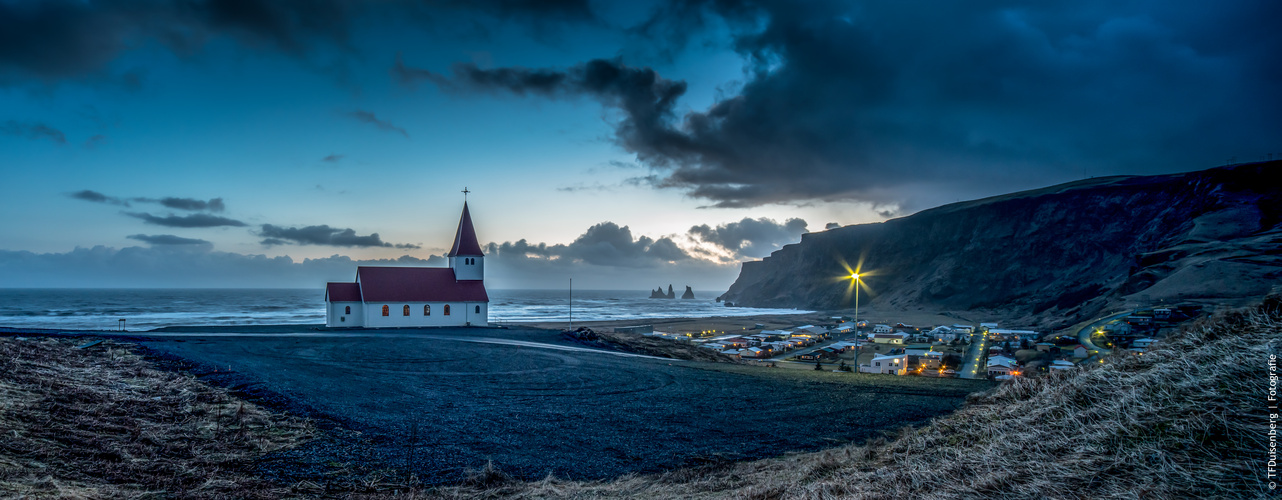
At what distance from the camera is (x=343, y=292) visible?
34.9 metres

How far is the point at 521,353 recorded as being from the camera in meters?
22.6

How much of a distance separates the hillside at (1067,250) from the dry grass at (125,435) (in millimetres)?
50193

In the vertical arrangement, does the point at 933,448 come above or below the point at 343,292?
below

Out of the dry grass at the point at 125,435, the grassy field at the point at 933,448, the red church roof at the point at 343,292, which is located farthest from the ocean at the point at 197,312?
the grassy field at the point at 933,448

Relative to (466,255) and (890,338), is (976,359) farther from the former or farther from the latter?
(466,255)

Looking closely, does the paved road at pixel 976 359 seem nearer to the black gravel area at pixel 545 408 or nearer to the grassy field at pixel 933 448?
the black gravel area at pixel 545 408

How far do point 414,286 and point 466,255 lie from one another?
168 inches

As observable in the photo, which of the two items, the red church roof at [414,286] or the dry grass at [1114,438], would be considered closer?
the dry grass at [1114,438]

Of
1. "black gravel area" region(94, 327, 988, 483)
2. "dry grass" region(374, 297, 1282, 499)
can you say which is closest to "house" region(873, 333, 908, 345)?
"black gravel area" region(94, 327, 988, 483)

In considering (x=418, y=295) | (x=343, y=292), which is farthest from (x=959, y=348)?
(x=343, y=292)

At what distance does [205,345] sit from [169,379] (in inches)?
475

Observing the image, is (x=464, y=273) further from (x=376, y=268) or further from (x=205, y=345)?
(x=205, y=345)

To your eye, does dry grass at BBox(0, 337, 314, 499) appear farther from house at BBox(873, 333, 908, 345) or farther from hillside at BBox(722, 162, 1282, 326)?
hillside at BBox(722, 162, 1282, 326)

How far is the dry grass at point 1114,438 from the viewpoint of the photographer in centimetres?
273
